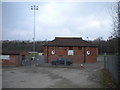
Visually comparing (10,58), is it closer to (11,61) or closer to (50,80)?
(11,61)

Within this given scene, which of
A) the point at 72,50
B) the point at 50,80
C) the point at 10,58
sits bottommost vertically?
the point at 50,80

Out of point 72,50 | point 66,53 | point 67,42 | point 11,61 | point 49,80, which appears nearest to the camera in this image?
point 49,80

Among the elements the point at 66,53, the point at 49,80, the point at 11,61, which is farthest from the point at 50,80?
the point at 66,53

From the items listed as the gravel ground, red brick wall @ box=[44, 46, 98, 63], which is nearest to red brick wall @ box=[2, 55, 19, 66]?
red brick wall @ box=[44, 46, 98, 63]

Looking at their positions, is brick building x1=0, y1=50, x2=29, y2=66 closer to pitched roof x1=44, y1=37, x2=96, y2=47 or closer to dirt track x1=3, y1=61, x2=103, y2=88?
pitched roof x1=44, y1=37, x2=96, y2=47

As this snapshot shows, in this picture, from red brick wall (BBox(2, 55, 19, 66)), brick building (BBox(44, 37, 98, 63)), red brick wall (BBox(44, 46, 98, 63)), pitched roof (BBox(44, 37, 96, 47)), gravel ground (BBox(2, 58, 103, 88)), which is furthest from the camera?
pitched roof (BBox(44, 37, 96, 47))

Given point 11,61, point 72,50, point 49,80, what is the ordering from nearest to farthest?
1. point 49,80
2. point 11,61
3. point 72,50

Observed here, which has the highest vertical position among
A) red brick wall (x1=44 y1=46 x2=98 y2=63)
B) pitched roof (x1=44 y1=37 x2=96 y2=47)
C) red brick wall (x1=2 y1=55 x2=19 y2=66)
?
pitched roof (x1=44 y1=37 x2=96 y2=47)


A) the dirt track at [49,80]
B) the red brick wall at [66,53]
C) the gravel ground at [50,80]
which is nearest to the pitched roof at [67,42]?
the red brick wall at [66,53]

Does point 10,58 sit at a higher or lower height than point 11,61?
higher

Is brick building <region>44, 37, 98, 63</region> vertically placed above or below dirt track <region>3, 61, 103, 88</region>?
above

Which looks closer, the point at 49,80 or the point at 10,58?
the point at 49,80

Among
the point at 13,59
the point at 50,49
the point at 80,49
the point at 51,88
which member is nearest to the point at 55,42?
the point at 50,49

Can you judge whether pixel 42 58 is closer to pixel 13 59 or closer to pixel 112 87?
pixel 13 59
